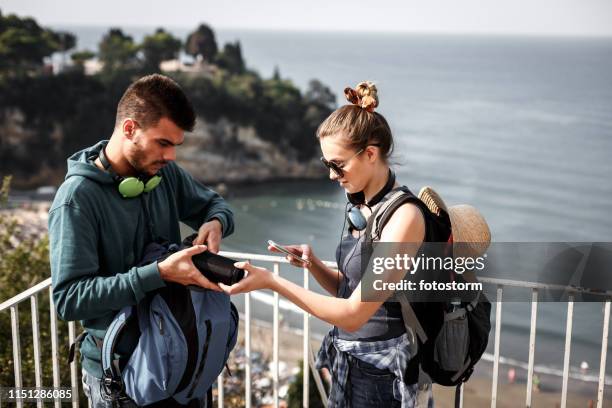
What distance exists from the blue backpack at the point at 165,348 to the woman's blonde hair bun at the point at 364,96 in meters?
0.91

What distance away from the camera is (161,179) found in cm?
248

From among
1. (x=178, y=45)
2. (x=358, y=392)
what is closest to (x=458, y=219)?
(x=358, y=392)

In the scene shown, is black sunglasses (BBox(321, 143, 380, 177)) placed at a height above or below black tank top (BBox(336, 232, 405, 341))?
above

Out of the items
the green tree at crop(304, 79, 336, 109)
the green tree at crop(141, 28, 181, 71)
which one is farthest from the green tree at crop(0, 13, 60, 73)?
the green tree at crop(304, 79, 336, 109)

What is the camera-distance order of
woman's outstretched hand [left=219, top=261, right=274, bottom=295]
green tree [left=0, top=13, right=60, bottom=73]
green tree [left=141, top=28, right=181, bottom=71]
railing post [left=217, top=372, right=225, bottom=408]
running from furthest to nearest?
green tree [left=141, top=28, right=181, bottom=71]
green tree [left=0, top=13, right=60, bottom=73]
railing post [left=217, top=372, right=225, bottom=408]
woman's outstretched hand [left=219, top=261, right=274, bottom=295]

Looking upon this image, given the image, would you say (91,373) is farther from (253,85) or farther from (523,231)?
(253,85)

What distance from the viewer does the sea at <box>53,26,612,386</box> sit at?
32.3 m

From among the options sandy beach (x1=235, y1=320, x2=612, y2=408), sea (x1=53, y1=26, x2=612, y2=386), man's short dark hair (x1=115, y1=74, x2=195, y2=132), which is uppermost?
sea (x1=53, y1=26, x2=612, y2=386)

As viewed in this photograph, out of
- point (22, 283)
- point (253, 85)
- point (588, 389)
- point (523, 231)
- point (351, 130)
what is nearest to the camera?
point (351, 130)

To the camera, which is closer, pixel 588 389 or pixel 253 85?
pixel 588 389

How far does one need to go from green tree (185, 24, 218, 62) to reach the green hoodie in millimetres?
75207

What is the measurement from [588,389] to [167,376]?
76.8 feet

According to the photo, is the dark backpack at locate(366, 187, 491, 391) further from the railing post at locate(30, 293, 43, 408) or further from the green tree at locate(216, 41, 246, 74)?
the green tree at locate(216, 41, 246, 74)

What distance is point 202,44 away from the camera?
7469 cm
